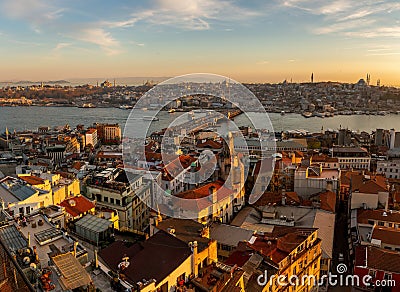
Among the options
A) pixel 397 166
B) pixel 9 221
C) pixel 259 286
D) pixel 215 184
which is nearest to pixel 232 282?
pixel 259 286

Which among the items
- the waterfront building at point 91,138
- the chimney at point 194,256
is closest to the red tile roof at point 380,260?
the chimney at point 194,256

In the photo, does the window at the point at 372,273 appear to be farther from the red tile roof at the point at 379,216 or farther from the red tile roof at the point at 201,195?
the red tile roof at the point at 201,195

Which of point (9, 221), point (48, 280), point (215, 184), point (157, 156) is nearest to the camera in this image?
point (48, 280)

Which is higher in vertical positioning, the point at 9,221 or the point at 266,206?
the point at 9,221

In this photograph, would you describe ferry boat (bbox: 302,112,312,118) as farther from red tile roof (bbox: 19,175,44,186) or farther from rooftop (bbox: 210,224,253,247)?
red tile roof (bbox: 19,175,44,186)

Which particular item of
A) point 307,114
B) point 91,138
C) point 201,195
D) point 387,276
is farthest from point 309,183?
point 307,114

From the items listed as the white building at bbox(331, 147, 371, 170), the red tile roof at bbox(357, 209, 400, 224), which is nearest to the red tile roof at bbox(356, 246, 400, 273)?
the red tile roof at bbox(357, 209, 400, 224)

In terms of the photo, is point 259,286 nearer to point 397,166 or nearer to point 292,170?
point 292,170

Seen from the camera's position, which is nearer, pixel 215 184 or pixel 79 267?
pixel 79 267
